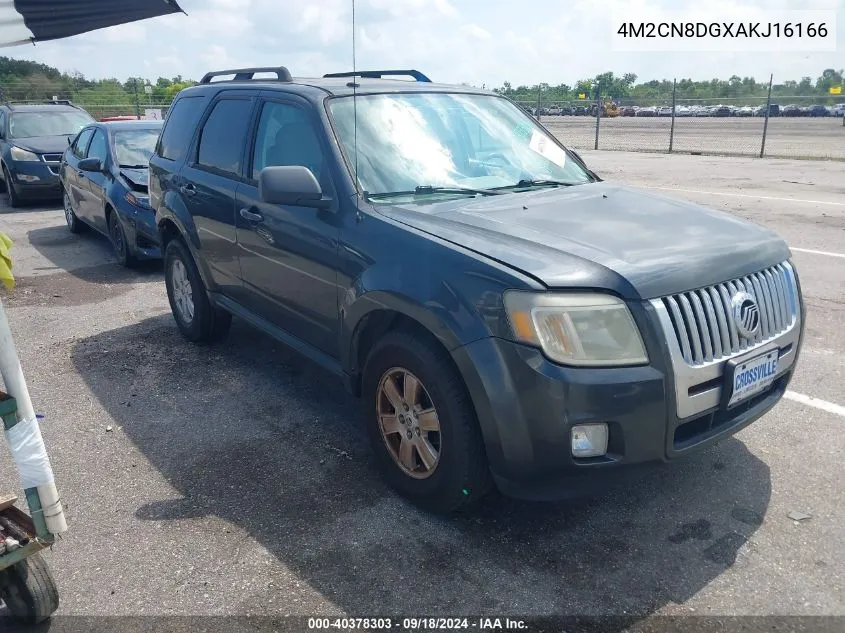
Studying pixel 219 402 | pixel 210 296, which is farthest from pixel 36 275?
pixel 219 402

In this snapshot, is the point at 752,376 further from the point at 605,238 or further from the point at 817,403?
the point at 817,403

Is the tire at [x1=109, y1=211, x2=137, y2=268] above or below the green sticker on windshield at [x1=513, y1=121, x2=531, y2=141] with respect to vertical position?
below

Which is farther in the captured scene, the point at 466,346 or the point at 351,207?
the point at 351,207

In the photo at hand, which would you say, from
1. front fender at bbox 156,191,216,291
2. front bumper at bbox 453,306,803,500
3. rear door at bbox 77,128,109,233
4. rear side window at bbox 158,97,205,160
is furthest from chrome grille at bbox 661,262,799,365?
rear door at bbox 77,128,109,233

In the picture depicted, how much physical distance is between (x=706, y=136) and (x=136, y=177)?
81.0ft

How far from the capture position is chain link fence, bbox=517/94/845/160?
73.5ft

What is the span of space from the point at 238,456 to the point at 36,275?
5.61m

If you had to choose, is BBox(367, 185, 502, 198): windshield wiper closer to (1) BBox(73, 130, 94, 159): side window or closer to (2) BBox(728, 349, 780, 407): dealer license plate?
(2) BBox(728, 349, 780, 407): dealer license plate

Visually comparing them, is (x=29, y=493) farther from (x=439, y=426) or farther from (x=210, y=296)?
(x=210, y=296)

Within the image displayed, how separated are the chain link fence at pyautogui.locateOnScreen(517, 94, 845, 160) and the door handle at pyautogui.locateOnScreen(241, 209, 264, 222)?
18.1 meters

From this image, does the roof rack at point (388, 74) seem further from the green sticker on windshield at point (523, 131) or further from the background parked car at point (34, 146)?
the background parked car at point (34, 146)

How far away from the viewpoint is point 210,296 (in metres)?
5.25

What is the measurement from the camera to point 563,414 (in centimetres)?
266

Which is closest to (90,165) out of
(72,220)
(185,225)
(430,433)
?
(72,220)
